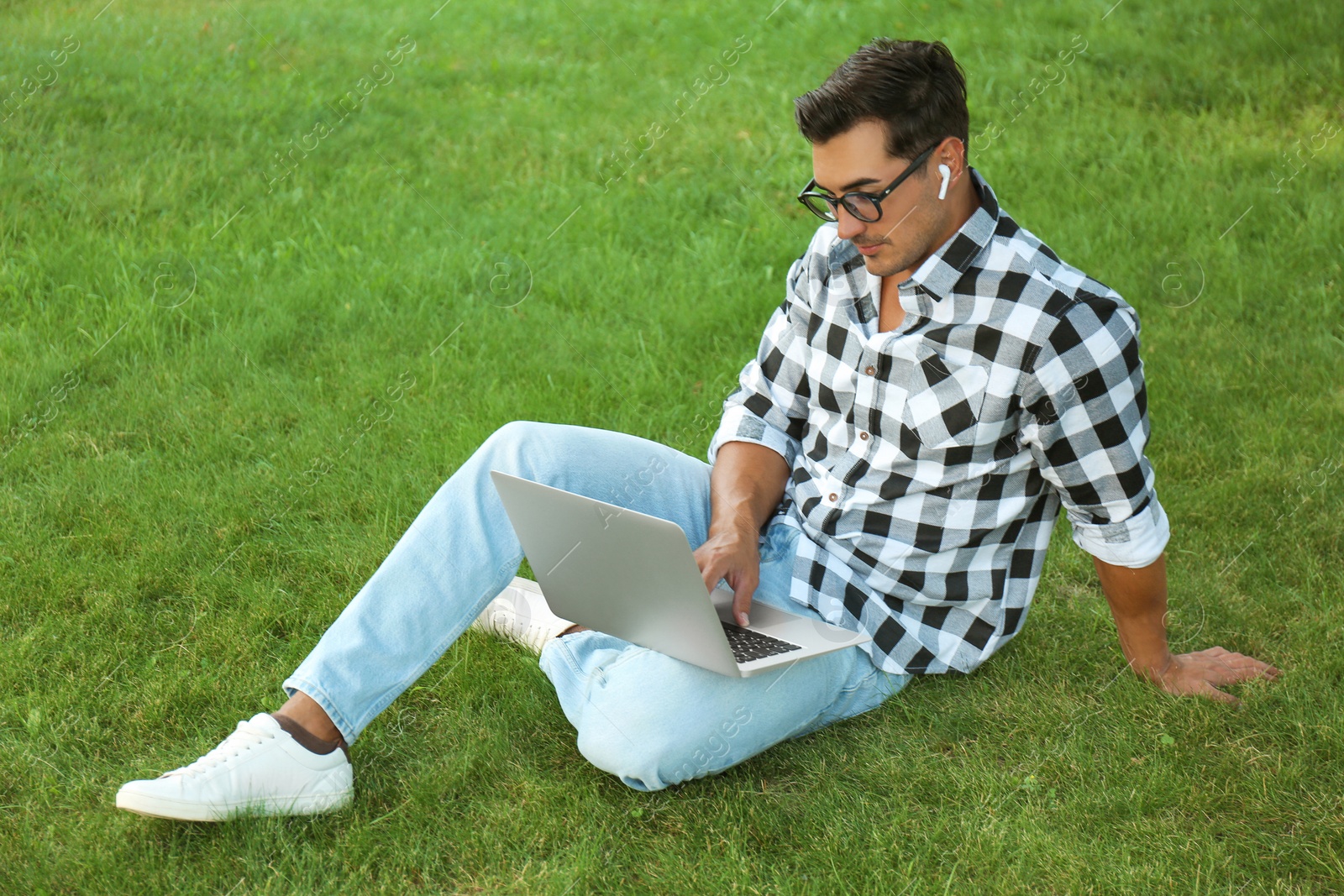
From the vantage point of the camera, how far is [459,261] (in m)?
5.23

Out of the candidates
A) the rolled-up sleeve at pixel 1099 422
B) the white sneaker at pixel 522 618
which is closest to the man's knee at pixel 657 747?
the white sneaker at pixel 522 618

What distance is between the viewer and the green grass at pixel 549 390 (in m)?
2.45

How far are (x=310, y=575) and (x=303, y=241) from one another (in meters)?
2.41

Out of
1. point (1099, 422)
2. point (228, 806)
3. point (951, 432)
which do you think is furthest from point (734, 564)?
point (228, 806)

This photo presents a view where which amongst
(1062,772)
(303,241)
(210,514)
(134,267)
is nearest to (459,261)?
(303,241)

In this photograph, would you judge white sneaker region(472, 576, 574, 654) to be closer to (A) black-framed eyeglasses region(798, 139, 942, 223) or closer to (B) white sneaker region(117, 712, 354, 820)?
(B) white sneaker region(117, 712, 354, 820)

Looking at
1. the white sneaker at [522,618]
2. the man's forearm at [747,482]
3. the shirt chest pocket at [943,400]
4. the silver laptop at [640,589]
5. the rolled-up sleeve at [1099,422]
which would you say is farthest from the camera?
the white sneaker at [522,618]

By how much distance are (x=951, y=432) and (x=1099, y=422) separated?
29 cm

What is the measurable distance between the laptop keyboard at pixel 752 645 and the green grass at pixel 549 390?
0.37 m

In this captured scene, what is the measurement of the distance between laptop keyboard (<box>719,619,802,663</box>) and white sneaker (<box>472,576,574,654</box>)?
649 mm

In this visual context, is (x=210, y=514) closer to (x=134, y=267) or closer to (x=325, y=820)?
(x=325, y=820)

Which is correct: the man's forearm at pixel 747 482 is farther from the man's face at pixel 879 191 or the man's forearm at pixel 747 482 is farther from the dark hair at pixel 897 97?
the dark hair at pixel 897 97

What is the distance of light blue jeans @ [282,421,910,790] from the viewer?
95.7 inches

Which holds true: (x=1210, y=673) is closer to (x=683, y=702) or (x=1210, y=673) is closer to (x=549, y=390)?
(x=683, y=702)
